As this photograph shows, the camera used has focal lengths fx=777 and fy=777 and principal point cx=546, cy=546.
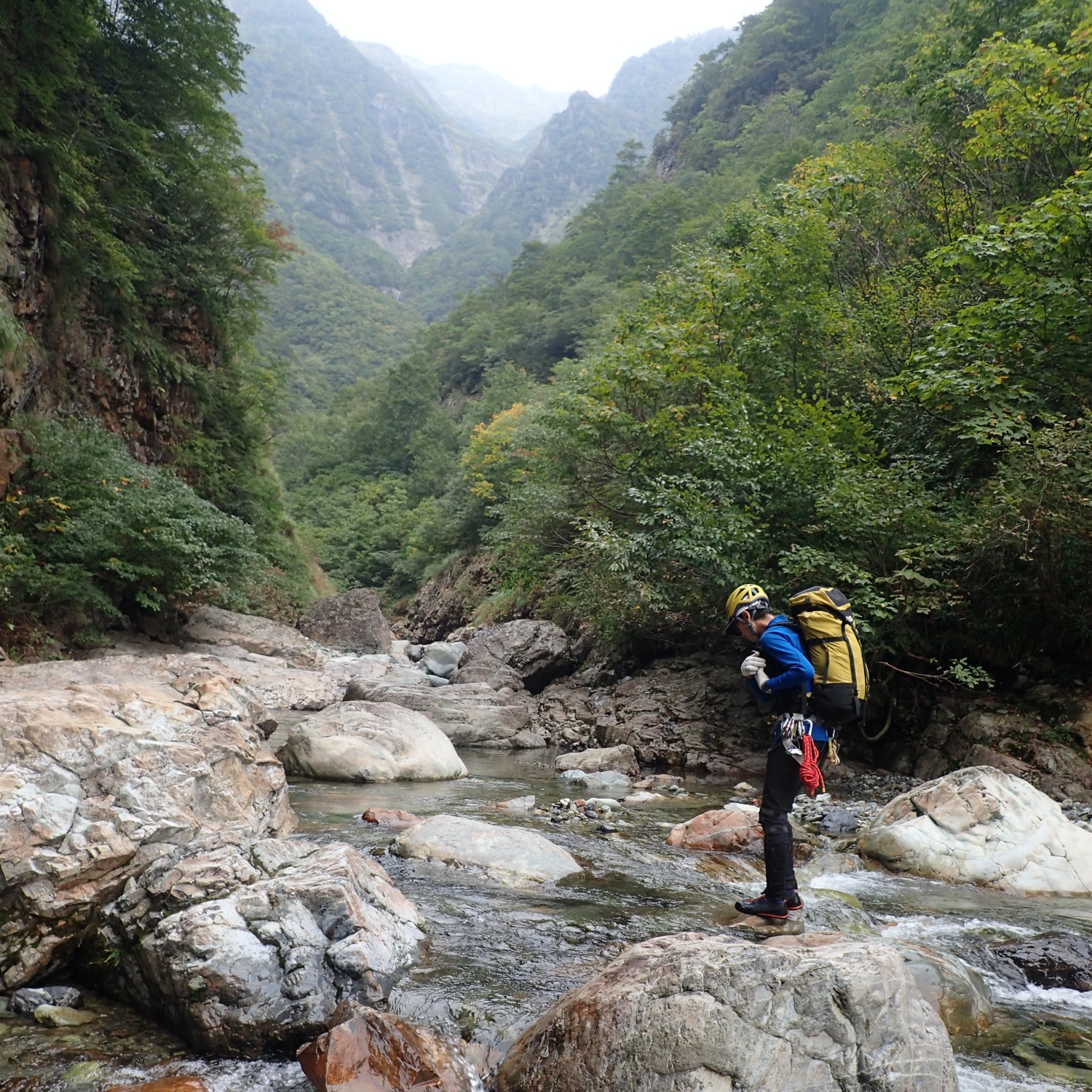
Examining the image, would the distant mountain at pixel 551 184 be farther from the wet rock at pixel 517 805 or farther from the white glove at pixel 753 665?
the white glove at pixel 753 665

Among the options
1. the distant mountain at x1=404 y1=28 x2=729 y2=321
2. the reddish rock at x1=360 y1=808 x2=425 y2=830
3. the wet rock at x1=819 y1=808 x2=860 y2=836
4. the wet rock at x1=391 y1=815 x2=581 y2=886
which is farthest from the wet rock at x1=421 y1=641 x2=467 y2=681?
the distant mountain at x1=404 y1=28 x2=729 y2=321

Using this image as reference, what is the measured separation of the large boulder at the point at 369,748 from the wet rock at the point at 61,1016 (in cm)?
553

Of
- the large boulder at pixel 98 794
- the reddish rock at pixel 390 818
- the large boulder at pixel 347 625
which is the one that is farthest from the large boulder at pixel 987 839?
the large boulder at pixel 347 625

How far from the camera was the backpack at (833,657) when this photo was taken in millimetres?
4641

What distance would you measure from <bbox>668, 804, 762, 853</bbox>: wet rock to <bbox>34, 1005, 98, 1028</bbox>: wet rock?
4778 millimetres

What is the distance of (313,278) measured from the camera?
90562 mm

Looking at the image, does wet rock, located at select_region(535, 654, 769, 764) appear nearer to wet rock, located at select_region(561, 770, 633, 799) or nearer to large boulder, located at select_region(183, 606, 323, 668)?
wet rock, located at select_region(561, 770, 633, 799)

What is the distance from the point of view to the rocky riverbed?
326 centimetres

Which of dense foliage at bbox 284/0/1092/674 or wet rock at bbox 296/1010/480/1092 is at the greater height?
dense foliage at bbox 284/0/1092/674

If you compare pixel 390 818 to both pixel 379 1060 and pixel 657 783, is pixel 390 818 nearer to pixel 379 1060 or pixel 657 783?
pixel 379 1060

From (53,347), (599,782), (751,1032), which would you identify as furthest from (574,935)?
(53,347)

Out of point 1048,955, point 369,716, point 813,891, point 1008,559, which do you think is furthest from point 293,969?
point 1008,559

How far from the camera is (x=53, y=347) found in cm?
1465

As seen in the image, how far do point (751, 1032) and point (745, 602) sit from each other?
8.37 ft
